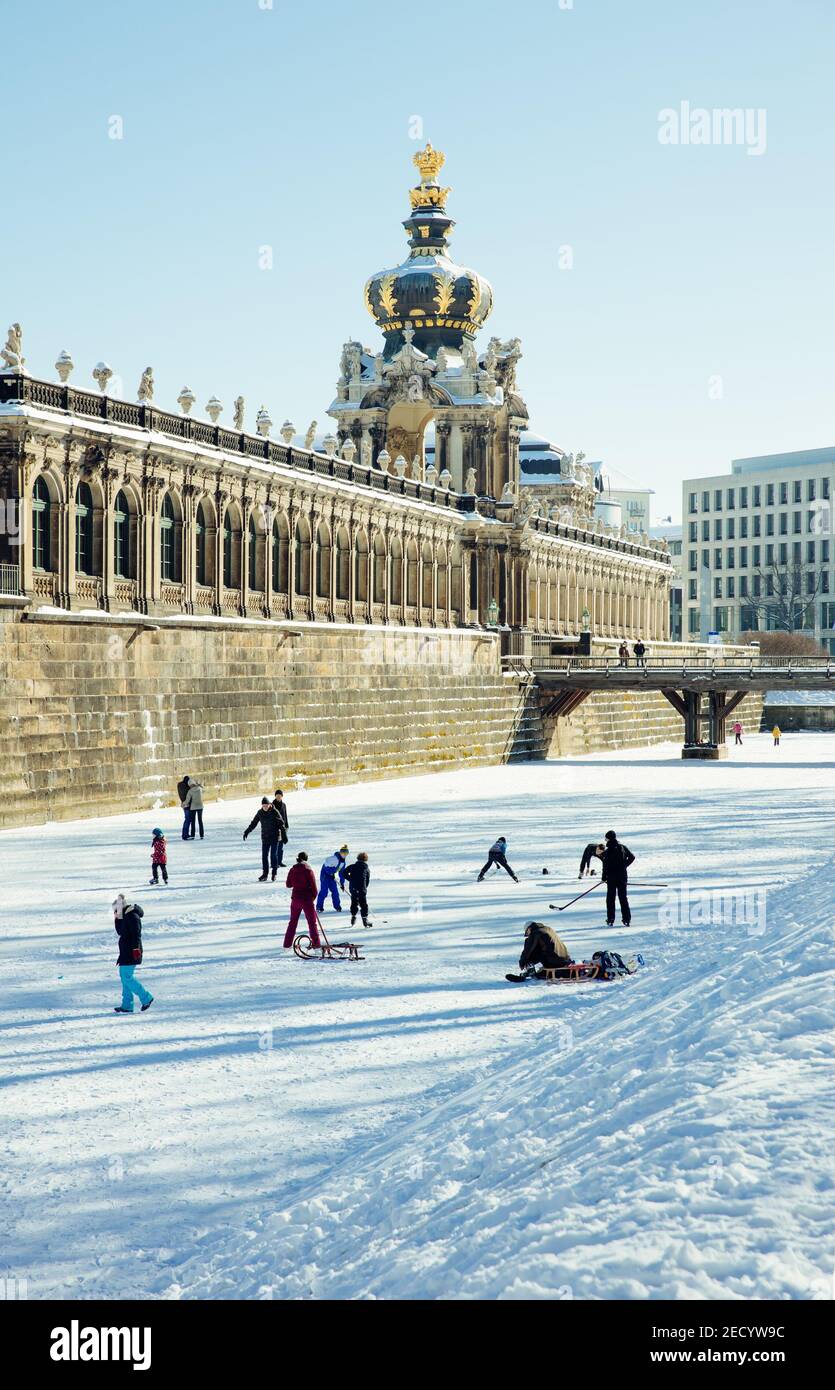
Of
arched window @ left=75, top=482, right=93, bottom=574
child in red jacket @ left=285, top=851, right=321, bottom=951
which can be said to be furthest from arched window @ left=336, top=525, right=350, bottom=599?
child in red jacket @ left=285, top=851, right=321, bottom=951

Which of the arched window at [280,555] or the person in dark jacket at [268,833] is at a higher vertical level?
the arched window at [280,555]

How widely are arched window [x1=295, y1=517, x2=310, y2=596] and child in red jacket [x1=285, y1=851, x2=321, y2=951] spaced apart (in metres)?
41.7

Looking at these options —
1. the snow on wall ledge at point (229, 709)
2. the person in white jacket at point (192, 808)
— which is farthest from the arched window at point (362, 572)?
the person in white jacket at point (192, 808)

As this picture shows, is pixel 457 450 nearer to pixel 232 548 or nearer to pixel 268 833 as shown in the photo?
pixel 232 548

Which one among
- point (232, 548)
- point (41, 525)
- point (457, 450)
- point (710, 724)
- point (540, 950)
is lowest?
point (540, 950)

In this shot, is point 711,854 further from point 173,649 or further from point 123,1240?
point 123,1240

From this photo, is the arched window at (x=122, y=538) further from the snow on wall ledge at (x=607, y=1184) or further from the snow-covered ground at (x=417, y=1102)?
the snow on wall ledge at (x=607, y=1184)

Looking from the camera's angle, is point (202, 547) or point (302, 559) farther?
point (302, 559)

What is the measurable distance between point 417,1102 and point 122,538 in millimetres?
37405

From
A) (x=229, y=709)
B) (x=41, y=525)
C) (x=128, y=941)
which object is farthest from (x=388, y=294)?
(x=128, y=941)

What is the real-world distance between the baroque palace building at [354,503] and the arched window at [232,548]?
0.27ft

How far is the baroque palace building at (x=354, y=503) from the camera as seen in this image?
153ft

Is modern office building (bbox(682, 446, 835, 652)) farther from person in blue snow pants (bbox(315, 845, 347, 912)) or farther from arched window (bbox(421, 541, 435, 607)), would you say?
person in blue snow pants (bbox(315, 845, 347, 912))

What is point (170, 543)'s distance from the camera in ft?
177
